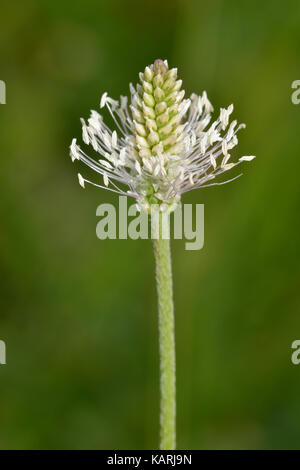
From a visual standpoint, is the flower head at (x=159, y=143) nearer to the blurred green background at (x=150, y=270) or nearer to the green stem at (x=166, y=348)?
the green stem at (x=166, y=348)

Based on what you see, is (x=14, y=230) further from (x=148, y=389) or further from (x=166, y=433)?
(x=166, y=433)

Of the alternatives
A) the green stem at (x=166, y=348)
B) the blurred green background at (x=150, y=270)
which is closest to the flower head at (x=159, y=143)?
the green stem at (x=166, y=348)

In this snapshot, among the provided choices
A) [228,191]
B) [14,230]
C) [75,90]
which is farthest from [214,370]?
[75,90]

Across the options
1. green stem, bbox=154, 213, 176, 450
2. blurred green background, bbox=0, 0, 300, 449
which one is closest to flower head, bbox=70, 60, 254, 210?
green stem, bbox=154, 213, 176, 450

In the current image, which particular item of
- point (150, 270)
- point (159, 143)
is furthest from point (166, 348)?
point (150, 270)

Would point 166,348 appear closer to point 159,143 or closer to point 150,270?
point 159,143

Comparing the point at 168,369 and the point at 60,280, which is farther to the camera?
the point at 60,280

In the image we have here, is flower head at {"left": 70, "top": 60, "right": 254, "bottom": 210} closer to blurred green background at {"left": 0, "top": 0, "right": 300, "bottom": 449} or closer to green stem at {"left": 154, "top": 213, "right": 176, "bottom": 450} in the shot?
green stem at {"left": 154, "top": 213, "right": 176, "bottom": 450}
